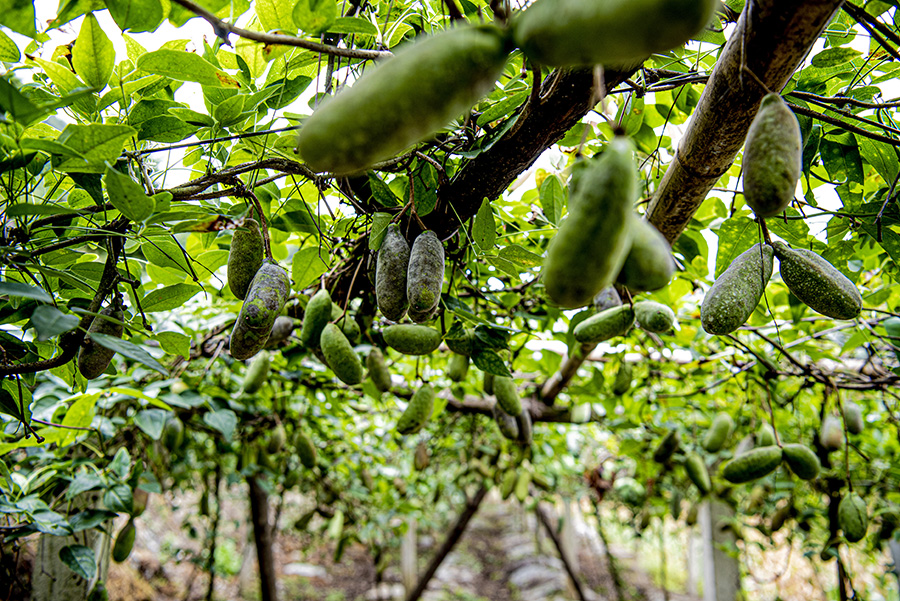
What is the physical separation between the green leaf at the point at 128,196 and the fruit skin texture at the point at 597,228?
0.47 metres

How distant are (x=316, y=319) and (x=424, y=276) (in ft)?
0.83

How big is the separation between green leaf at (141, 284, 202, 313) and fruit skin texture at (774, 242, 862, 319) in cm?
79

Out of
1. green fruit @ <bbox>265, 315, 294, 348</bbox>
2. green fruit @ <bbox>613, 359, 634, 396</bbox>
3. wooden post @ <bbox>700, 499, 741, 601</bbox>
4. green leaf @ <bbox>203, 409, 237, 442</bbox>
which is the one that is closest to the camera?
green fruit @ <bbox>265, 315, 294, 348</bbox>

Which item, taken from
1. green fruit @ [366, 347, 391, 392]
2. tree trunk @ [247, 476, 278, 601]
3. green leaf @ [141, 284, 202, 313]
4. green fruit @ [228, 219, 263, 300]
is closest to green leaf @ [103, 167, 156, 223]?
green fruit @ [228, 219, 263, 300]

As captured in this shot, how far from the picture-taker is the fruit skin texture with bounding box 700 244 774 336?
0.52 metres

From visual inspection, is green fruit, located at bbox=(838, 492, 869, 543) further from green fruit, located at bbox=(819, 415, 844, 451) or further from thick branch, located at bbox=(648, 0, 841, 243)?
thick branch, located at bbox=(648, 0, 841, 243)

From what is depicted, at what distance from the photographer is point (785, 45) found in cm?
46

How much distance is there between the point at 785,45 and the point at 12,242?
33.7 inches

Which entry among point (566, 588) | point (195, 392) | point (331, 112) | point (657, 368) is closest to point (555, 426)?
point (657, 368)

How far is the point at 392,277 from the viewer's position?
624 millimetres

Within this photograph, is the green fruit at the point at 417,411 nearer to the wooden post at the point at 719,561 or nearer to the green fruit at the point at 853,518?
the green fruit at the point at 853,518

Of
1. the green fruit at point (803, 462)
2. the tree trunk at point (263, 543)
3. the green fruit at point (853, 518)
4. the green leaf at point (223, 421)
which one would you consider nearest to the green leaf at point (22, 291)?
the green leaf at point (223, 421)

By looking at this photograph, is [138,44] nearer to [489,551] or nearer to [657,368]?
[657,368]

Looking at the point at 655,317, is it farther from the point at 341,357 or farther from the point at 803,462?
the point at 803,462
